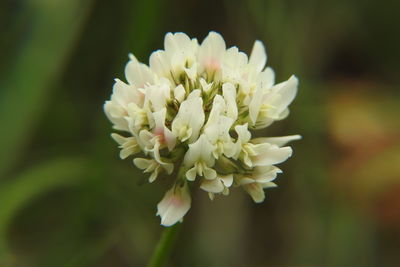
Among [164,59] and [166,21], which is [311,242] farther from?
[164,59]

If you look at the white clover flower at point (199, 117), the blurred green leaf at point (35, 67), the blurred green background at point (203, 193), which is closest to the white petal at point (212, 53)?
the white clover flower at point (199, 117)

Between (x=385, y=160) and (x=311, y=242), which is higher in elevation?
(x=385, y=160)

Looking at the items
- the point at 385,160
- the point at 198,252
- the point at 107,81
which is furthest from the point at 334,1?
the point at 198,252

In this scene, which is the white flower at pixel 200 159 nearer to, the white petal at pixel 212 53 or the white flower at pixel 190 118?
the white flower at pixel 190 118

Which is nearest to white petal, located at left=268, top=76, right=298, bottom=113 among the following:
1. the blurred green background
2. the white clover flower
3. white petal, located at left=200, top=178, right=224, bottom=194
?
the white clover flower

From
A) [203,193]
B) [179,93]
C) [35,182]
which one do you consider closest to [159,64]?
[179,93]

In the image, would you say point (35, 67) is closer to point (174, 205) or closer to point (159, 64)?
point (159, 64)

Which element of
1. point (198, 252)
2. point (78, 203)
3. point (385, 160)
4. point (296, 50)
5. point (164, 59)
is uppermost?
point (296, 50)
